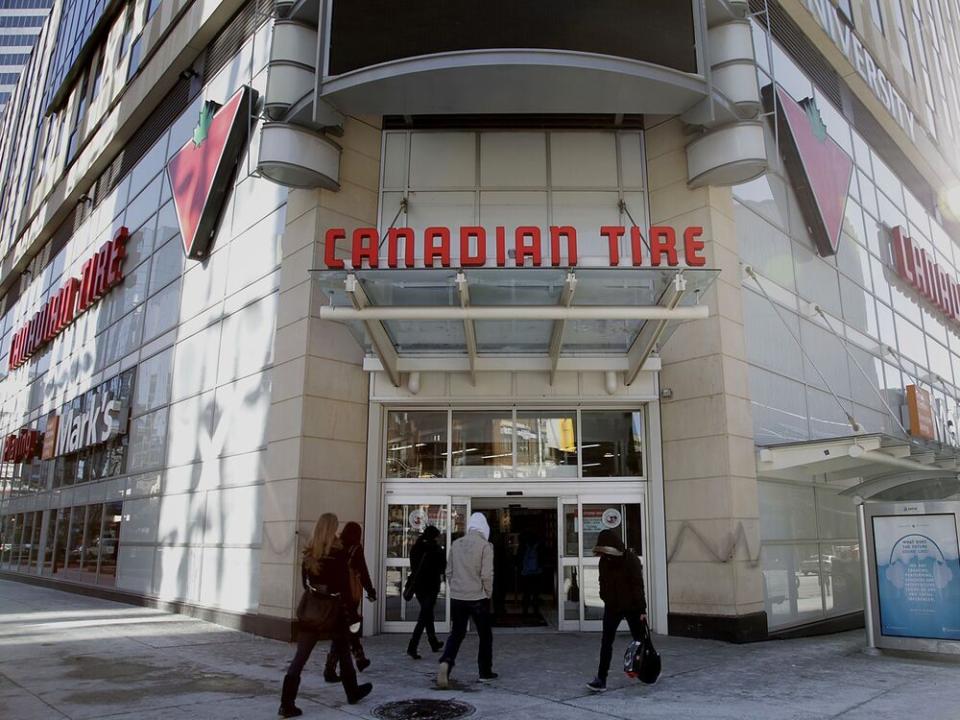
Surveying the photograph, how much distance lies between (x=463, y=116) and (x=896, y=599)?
390 inches

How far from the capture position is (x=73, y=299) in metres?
23.4

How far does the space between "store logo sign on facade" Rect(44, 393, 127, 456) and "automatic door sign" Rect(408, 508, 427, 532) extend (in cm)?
978

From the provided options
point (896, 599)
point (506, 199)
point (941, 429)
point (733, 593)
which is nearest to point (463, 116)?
point (506, 199)

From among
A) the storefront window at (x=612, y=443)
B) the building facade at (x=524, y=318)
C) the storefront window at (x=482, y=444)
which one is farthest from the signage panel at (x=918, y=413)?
the storefront window at (x=482, y=444)

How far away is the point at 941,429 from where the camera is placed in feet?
63.9

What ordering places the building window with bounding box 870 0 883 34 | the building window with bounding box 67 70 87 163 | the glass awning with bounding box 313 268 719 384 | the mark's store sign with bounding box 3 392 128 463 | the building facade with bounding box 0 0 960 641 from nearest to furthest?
the glass awning with bounding box 313 268 719 384 → the building facade with bounding box 0 0 960 641 → the mark's store sign with bounding box 3 392 128 463 → the building window with bounding box 870 0 883 34 → the building window with bounding box 67 70 87 163

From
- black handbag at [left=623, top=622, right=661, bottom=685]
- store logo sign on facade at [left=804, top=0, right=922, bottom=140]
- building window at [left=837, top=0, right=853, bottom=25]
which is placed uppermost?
building window at [left=837, top=0, right=853, bottom=25]

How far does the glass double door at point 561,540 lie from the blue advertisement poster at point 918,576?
11.0 feet

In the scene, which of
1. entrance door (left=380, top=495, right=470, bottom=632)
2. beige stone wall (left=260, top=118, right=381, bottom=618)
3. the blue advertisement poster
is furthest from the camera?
entrance door (left=380, top=495, right=470, bottom=632)

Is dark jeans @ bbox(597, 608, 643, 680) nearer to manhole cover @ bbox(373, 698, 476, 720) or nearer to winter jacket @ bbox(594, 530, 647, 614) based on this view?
winter jacket @ bbox(594, 530, 647, 614)

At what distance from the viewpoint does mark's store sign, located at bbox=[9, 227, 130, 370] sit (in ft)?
65.9

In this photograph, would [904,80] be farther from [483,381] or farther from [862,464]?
Answer: [483,381]

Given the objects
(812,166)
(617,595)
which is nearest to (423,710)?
(617,595)

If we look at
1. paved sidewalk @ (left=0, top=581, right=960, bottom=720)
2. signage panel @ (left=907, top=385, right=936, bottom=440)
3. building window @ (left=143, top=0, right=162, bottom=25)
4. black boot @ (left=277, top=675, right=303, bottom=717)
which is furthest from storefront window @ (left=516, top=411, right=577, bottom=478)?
building window @ (left=143, top=0, right=162, bottom=25)
